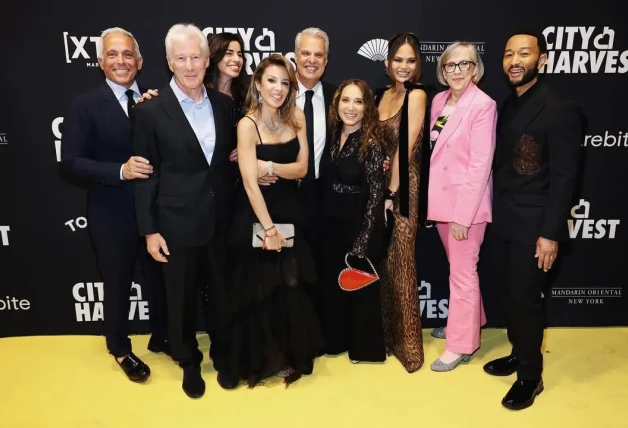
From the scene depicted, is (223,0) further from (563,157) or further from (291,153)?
(563,157)

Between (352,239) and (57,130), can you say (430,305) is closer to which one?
(352,239)

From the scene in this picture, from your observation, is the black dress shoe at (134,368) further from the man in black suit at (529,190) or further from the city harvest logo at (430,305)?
the man in black suit at (529,190)

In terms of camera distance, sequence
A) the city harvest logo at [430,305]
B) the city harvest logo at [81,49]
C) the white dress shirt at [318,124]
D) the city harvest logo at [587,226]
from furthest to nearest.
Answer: the city harvest logo at [430,305], the city harvest logo at [587,226], the city harvest logo at [81,49], the white dress shirt at [318,124]

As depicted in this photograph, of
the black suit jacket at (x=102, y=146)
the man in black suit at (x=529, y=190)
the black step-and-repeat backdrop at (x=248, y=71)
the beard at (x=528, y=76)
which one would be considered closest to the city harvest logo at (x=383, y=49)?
the black step-and-repeat backdrop at (x=248, y=71)

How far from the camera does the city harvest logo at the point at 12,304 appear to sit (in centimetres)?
402

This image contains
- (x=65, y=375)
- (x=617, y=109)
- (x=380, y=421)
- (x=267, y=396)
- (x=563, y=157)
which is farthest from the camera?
(x=617, y=109)

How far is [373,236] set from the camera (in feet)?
10.7

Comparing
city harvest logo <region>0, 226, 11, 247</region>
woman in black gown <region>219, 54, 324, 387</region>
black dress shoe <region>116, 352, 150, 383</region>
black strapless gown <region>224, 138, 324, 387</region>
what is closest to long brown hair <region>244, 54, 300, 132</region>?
woman in black gown <region>219, 54, 324, 387</region>

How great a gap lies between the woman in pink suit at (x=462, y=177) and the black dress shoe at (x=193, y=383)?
1500mm

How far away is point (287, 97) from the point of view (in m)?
3.02

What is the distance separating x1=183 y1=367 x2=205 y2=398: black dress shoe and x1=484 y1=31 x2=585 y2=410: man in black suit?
180 cm

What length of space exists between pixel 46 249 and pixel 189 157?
70.1 inches

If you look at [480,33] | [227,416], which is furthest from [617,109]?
[227,416]

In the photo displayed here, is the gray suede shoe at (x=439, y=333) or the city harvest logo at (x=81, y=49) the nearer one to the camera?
the city harvest logo at (x=81, y=49)
